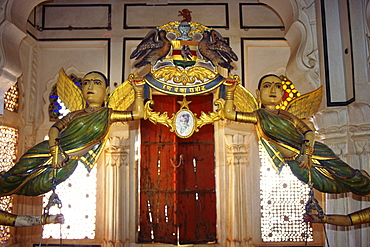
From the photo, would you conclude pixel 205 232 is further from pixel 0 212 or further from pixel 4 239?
pixel 0 212

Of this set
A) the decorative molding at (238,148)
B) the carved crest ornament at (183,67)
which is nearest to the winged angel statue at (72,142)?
the carved crest ornament at (183,67)

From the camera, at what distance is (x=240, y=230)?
19.6 ft

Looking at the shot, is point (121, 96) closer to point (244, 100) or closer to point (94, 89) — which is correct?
point (94, 89)

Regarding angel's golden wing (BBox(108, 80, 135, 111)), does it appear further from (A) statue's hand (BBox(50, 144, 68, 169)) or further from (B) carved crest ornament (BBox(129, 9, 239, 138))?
(A) statue's hand (BBox(50, 144, 68, 169))

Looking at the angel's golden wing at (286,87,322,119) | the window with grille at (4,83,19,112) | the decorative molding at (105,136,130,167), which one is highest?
the window with grille at (4,83,19,112)

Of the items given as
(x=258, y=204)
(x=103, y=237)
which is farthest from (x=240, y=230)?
(x=103, y=237)

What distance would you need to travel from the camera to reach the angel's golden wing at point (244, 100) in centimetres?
412

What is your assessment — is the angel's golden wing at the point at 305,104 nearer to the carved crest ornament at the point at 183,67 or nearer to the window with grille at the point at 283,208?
the carved crest ornament at the point at 183,67

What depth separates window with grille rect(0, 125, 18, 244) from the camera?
17.9 feet

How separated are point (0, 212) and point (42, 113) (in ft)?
8.78

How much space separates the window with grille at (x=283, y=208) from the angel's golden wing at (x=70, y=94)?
3.12 meters

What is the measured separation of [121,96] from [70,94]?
542mm

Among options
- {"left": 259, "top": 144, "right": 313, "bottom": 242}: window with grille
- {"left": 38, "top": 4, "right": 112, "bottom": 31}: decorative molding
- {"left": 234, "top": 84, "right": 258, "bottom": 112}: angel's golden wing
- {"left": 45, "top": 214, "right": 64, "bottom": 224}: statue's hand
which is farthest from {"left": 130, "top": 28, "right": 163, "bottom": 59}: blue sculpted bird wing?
{"left": 259, "top": 144, "right": 313, "bottom": 242}: window with grille

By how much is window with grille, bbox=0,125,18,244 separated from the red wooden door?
6.17ft
